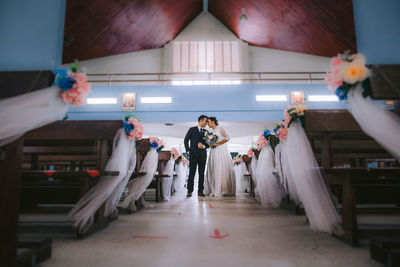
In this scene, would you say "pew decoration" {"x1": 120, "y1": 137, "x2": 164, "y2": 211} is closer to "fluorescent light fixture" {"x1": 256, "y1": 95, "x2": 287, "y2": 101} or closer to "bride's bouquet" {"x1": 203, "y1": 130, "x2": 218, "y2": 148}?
"bride's bouquet" {"x1": 203, "y1": 130, "x2": 218, "y2": 148}

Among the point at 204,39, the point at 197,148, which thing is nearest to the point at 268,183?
the point at 197,148

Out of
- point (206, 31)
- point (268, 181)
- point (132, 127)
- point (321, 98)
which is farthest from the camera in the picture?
point (206, 31)

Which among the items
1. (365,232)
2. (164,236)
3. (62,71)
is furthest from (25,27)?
(365,232)

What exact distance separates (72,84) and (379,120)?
6.00 feet

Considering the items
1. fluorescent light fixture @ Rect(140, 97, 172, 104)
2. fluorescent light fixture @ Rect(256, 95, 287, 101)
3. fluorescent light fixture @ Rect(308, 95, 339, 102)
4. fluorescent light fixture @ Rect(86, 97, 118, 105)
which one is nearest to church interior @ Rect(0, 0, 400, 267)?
fluorescent light fixture @ Rect(140, 97, 172, 104)

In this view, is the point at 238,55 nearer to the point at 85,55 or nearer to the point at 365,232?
the point at 85,55

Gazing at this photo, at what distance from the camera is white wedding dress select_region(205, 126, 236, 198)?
536 centimetres

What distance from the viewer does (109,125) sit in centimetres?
275

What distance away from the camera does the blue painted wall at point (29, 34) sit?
6.57ft

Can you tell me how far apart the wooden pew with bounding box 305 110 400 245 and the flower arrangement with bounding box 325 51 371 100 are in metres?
0.60

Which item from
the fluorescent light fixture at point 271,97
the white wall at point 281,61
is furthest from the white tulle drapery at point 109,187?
the white wall at point 281,61

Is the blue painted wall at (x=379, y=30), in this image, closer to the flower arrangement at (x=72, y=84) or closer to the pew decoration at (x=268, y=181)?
the pew decoration at (x=268, y=181)

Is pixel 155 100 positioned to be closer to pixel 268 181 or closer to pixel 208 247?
pixel 268 181

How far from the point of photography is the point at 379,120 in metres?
1.65
